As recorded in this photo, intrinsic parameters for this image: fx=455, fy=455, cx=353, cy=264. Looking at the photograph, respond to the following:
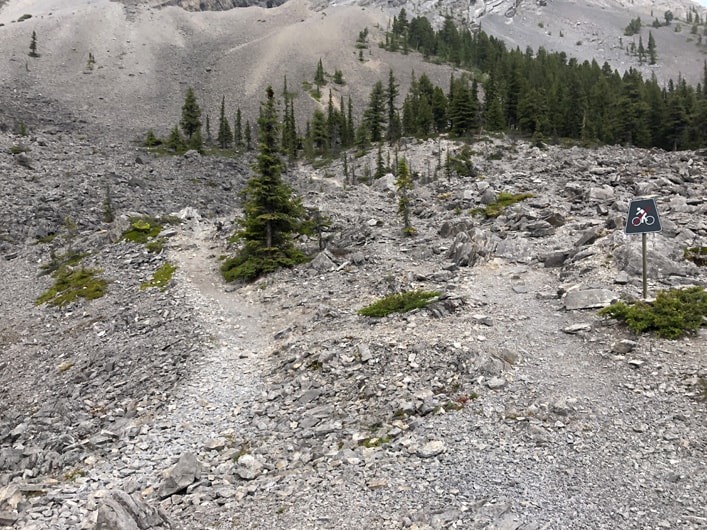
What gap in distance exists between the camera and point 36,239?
145 ft

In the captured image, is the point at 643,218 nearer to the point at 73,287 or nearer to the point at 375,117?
the point at 73,287

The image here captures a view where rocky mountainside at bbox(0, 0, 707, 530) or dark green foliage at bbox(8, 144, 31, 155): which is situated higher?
dark green foliage at bbox(8, 144, 31, 155)

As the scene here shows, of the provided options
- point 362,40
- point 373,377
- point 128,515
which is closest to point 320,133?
point 373,377

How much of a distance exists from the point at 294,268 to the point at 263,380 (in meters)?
12.2

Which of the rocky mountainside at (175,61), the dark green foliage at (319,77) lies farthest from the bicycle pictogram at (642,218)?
the dark green foliage at (319,77)

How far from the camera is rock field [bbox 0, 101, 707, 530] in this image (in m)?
9.23

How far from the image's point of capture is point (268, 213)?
2772 cm

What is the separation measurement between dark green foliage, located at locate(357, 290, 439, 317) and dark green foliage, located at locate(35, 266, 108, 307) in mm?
18424

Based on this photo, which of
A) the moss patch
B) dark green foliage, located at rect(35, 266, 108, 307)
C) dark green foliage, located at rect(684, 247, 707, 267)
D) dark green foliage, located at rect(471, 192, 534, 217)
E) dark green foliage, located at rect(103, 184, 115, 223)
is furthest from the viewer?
dark green foliage, located at rect(103, 184, 115, 223)

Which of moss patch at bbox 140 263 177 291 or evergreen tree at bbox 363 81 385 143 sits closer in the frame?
moss patch at bbox 140 263 177 291

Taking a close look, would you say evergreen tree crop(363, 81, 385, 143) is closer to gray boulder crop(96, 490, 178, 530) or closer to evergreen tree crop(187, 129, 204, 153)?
evergreen tree crop(187, 129, 204, 153)

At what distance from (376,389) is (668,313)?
30.0 feet

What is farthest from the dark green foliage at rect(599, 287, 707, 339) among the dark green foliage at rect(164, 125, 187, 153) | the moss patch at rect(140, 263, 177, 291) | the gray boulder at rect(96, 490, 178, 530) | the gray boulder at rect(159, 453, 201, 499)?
the dark green foliage at rect(164, 125, 187, 153)

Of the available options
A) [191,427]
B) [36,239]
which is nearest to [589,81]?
[36,239]
